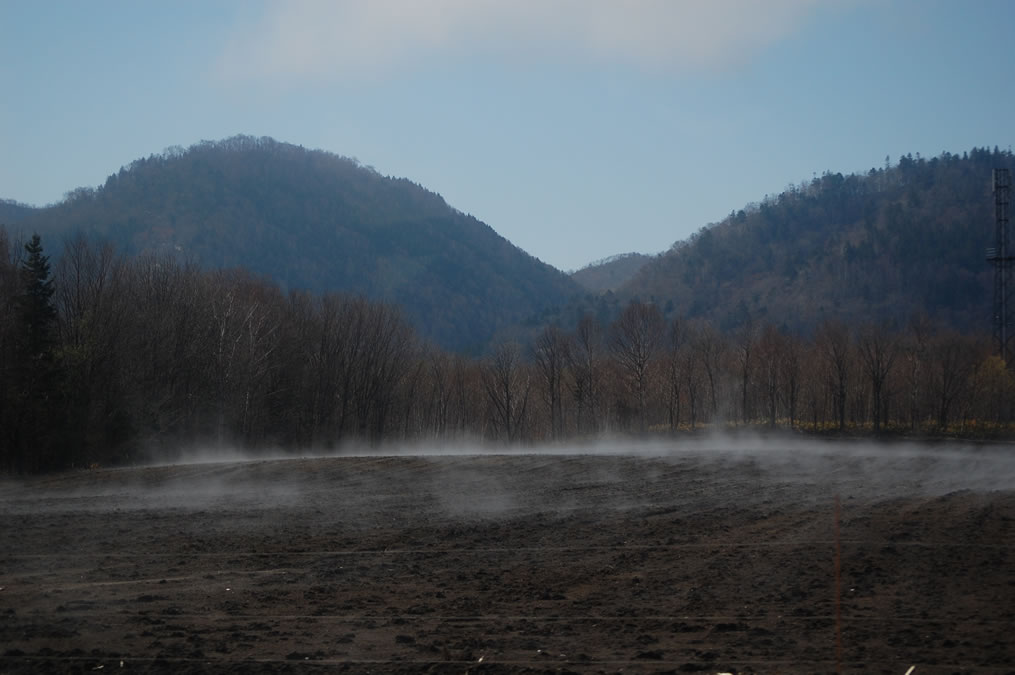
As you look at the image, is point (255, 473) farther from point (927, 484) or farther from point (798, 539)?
point (927, 484)

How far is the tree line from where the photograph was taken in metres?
39.5

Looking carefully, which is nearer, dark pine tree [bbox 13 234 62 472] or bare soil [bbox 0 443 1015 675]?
bare soil [bbox 0 443 1015 675]

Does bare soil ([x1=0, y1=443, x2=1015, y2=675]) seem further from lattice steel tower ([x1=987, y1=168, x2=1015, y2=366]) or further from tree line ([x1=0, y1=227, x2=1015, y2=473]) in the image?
lattice steel tower ([x1=987, y1=168, x2=1015, y2=366])

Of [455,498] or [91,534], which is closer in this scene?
[91,534]

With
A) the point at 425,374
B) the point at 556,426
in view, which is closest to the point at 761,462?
the point at 556,426

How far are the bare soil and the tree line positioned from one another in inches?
755

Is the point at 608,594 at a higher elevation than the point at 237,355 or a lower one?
lower

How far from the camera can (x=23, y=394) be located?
1433 inches

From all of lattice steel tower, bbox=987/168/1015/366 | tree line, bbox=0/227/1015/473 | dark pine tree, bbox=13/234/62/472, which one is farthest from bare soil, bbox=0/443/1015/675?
lattice steel tower, bbox=987/168/1015/366

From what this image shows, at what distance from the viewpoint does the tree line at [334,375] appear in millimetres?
39500

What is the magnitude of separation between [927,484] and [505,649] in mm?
15612

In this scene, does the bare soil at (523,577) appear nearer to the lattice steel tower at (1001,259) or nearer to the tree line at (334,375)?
the tree line at (334,375)

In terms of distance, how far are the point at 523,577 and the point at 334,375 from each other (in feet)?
171

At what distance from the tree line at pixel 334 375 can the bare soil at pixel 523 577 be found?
19180 mm
